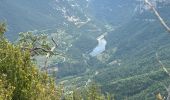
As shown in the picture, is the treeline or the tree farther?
the tree

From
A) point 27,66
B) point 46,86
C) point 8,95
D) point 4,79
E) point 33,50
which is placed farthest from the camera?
point 33,50

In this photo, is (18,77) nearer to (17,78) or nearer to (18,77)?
(18,77)

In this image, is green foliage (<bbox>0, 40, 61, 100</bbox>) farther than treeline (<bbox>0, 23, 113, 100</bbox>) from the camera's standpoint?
Yes

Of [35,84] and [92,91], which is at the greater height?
[92,91]

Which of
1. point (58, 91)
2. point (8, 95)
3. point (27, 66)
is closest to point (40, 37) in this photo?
point (58, 91)

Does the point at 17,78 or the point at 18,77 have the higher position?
the point at 18,77

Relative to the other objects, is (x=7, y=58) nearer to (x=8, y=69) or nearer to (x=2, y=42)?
(x=8, y=69)

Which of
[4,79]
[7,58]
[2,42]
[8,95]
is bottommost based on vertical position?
[8,95]

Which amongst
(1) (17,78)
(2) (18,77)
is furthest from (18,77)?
(1) (17,78)

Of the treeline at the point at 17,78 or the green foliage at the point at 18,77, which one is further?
the green foliage at the point at 18,77

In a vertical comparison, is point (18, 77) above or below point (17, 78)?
above

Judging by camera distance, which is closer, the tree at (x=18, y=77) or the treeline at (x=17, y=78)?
the treeline at (x=17, y=78)
